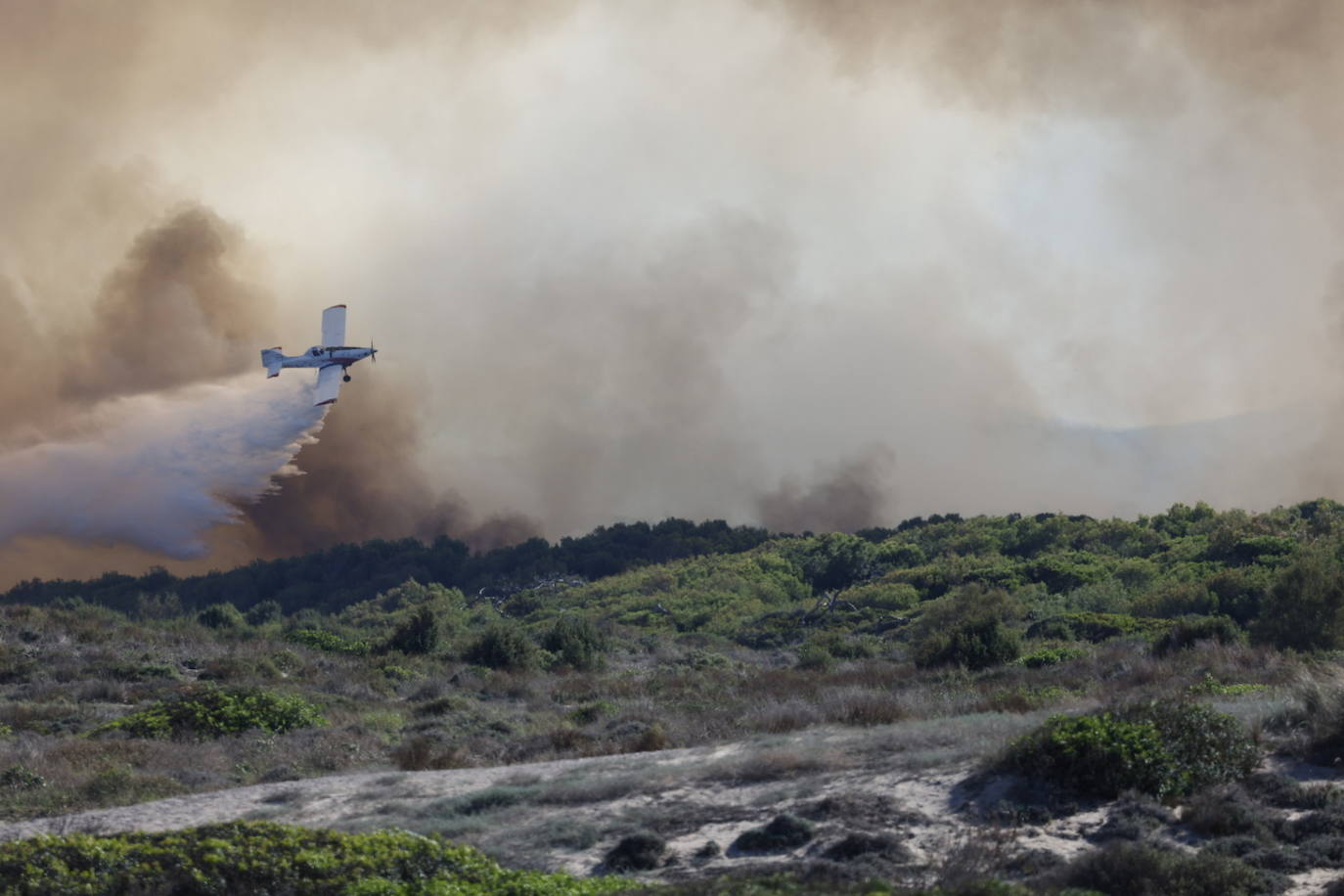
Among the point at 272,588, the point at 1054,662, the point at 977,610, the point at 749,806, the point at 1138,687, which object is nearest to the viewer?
the point at 749,806

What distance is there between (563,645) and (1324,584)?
29.1 metres

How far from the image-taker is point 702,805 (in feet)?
63.2

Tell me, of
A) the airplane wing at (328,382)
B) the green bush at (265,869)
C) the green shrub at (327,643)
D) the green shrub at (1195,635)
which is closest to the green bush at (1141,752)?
the green bush at (265,869)

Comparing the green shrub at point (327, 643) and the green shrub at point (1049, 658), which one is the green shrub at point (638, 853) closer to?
the green shrub at point (1049, 658)

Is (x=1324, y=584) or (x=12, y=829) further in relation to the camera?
(x=1324, y=584)

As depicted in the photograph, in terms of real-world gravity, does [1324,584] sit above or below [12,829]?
above

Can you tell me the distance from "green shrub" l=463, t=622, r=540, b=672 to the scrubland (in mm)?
139

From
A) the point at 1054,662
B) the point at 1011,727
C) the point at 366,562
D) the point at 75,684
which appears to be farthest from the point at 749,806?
the point at 366,562

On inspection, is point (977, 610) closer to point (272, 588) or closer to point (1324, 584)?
point (1324, 584)

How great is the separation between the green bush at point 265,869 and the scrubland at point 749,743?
62 millimetres

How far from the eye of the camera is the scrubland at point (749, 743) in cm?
1557

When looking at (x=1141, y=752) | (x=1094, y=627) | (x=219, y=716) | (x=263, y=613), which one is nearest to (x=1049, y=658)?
(x=1094, y=627)

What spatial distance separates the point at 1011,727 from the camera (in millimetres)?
21734

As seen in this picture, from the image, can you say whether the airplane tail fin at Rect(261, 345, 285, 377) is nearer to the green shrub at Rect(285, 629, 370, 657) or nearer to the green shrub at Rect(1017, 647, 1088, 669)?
the green shrub at Rect(285, 629, 370, 657)
